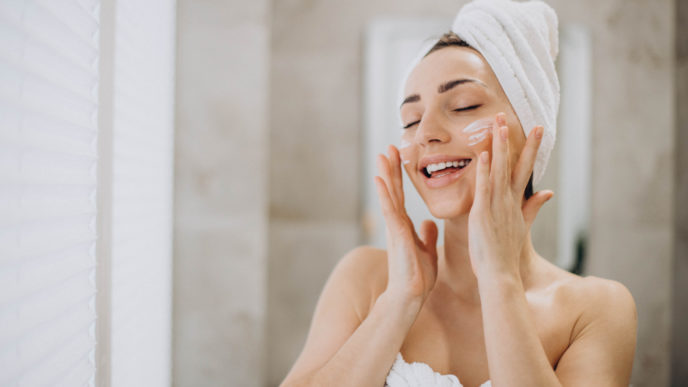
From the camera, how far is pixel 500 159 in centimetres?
61

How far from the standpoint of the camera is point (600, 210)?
4.76ft

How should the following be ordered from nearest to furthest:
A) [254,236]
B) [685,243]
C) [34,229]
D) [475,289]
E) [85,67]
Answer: [34,229] < [85,67] < [475,289] < [254,236] < [685,243]

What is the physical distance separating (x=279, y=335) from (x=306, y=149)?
0.68 metres

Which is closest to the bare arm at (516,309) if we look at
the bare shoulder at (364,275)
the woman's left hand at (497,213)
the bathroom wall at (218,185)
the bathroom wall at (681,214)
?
the woman's left hand at (497,213)

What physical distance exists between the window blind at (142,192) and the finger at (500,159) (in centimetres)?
68

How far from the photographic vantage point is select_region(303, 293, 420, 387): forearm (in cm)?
61

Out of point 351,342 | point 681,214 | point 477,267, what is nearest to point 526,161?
point 477,267

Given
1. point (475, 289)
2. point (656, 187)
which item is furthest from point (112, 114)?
point (656, 187)

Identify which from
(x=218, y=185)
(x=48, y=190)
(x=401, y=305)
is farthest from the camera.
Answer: (x=218, y=185)

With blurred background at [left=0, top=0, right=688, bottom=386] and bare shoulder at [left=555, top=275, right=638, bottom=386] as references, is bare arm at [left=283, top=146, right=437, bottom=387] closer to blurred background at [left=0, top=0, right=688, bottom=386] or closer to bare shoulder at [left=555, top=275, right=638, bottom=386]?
bare shoulder at [left=555, top=275, right=638, bottom=386]

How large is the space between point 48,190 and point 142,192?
43cm

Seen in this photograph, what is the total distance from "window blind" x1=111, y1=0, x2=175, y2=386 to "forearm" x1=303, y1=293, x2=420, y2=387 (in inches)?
17.8

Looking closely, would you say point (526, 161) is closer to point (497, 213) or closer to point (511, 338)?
point (497, 213)

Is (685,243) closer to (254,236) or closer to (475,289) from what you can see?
(475,289)
